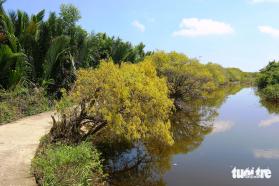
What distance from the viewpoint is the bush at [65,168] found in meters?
8.68

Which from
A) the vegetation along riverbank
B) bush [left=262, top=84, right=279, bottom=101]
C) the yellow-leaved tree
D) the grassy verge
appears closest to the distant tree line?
the vegetation along riverbank

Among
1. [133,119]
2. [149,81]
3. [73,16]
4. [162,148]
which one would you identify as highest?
[73,16]

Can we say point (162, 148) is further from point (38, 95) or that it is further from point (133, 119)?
point (38, 95)

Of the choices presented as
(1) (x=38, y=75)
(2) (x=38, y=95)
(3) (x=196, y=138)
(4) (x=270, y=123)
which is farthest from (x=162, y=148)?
(4) (x=270, y=123)

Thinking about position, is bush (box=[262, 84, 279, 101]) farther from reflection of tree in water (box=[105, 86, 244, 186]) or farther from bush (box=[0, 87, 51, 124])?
bush (box=[0, 87, 51, 124])

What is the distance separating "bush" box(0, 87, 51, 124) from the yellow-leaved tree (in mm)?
3931

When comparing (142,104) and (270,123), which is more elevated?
(142,104)

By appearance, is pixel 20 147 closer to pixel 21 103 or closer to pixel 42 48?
pixel 21 103

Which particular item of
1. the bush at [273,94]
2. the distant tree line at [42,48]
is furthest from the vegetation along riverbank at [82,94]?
the bush at [273,94]

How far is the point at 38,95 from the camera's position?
19078 mm

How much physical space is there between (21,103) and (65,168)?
906 cm

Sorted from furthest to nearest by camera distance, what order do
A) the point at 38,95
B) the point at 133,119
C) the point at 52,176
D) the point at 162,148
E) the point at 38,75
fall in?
the point at 38,75 < the point at 38,95 < the point at 162,148 < the point at 133,119 < the point at 52,176

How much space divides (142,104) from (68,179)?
14.4 ft

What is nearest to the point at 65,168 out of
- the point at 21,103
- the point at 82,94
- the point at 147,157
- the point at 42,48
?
the point at 82,94
